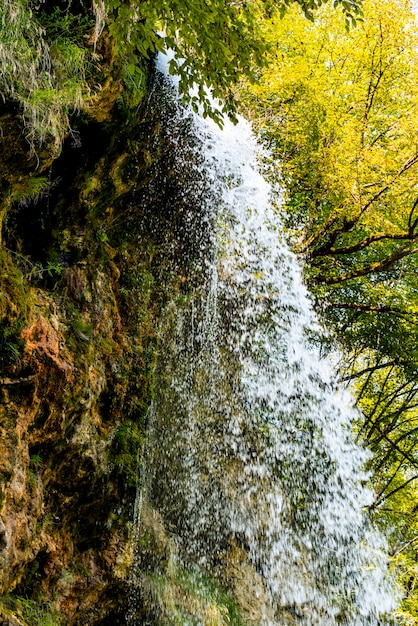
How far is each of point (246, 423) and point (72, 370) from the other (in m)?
4.09

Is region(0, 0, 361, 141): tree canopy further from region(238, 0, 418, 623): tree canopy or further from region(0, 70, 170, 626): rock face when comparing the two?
region(238, 0, 418, 623): tree canopy

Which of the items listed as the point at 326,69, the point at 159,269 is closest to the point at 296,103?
the point at 326,69

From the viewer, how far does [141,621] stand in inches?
229

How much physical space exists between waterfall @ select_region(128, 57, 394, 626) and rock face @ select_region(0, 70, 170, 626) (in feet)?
2.86

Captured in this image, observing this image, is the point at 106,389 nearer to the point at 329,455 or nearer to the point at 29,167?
the point at 29,167

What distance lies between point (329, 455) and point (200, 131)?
5.69 meters

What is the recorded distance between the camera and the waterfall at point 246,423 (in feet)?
23.7

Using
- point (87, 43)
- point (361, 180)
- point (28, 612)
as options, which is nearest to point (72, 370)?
point (28, 612)

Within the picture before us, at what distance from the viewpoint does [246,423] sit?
7875 millimetres

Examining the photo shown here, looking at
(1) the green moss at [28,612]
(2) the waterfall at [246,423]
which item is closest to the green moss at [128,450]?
(2) the waterfall at [246,423]

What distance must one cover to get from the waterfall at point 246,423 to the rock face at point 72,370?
0.87m

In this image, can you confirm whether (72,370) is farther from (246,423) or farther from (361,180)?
(361,180)

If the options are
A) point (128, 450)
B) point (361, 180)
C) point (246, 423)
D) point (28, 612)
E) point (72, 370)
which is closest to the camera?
point (28, 612)

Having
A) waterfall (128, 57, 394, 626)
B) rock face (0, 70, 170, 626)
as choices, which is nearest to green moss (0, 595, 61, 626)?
rock face (0, 70, 170, 626)
